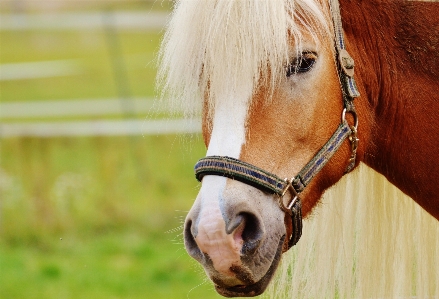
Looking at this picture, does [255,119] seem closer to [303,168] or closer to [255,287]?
[303,168]

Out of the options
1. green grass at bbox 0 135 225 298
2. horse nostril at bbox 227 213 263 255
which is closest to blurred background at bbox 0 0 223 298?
green grass at bbox 0 135 225 298

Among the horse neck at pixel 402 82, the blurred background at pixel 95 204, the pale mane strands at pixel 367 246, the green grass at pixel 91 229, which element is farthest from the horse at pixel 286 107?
the green grass at pixel 91 229

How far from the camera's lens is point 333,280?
11.2 feet

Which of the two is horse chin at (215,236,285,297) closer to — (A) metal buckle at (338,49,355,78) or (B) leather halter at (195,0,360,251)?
(B) leather halter at (195,0,360,251)

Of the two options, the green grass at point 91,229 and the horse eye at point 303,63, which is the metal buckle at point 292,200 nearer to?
the horse eye at point 303,63

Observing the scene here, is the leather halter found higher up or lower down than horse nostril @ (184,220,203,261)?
higher up

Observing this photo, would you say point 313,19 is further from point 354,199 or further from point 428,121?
point 354,199

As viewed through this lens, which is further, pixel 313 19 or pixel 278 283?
pixel 278 283

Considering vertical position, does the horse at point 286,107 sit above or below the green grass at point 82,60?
above

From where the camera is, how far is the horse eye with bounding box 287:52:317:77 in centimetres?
266

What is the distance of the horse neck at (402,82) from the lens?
292cm

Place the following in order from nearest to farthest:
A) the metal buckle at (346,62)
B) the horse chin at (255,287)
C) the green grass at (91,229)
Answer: the horse chin at (255,287), the metal buckle at (346,62), the green grass at (91,229)

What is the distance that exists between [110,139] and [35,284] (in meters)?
3.19

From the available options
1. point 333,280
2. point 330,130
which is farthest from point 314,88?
point 333,280
